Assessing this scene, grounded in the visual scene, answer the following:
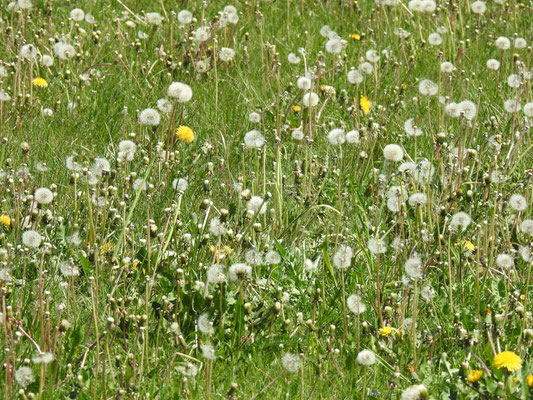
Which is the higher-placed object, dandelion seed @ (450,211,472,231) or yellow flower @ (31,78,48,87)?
yellow flower @ (31,78,48,87)

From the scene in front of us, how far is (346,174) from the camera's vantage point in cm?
404

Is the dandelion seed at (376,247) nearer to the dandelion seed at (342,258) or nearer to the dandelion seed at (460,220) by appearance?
the dandelion seed at (342,258)

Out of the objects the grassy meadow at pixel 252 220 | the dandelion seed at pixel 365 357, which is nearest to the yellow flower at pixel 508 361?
the grassy meadow at pixel 252 220

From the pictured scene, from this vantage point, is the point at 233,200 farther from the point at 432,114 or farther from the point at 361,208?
the point at 432,114

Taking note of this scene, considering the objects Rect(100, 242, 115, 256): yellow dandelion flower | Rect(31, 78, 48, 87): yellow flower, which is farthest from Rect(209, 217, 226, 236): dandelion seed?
Rect(31, 78, 48, 87): yellow flower

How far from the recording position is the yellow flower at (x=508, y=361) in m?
2.51

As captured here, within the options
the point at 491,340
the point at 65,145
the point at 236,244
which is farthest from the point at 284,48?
the point at 491,340

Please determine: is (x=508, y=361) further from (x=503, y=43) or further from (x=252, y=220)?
(x=503, y=43)

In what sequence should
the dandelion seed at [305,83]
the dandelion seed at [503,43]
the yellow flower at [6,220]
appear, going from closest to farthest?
the yellow flower at [6,220] → the dandelion seed at [305,83] → the dandelion seed at [503,43]

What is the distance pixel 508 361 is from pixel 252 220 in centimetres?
92

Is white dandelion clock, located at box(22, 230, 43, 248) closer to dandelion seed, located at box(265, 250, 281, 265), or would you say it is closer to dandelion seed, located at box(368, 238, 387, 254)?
dandelion seed, located at box(265, 250, 281, 265)

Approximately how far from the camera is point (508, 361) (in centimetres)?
252

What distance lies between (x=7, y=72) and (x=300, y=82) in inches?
62.5

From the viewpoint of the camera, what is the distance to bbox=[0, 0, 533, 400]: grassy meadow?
271 centimetres
